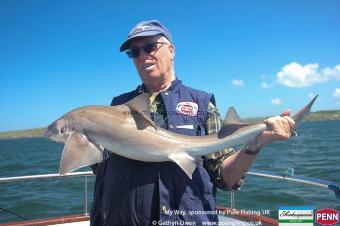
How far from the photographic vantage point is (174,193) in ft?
10.0

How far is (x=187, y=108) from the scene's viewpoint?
3326mm

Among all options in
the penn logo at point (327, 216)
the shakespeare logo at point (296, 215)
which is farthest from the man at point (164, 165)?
the penn logo at point (327, 216)

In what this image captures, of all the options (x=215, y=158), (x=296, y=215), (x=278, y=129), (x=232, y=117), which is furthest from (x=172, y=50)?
(x=296, y=215)

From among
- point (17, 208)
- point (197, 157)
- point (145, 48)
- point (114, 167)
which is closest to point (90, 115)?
point (114, 167)

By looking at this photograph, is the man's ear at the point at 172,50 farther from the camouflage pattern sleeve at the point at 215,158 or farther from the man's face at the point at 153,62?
the camouflage pattern sleeve at the point at 215,158

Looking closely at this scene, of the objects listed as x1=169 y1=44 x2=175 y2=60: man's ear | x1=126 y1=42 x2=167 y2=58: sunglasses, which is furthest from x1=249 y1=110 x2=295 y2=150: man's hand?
x1=126 y1=42 x2=167 y2=58: sunglasses

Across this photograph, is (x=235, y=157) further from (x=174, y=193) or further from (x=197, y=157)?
(x=174, y=193)

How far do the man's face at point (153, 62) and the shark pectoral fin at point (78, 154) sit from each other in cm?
81

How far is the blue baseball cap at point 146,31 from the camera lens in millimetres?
3398

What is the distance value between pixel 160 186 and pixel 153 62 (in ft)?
3.77

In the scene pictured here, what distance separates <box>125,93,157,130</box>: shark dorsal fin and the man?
0.37 feet

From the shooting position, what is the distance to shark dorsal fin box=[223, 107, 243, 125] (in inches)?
132

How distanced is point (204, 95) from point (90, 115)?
1.08m

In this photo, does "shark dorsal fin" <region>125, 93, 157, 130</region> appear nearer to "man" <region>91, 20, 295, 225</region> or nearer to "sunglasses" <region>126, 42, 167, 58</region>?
"man" <region>91, 20, 295, 225</region>
